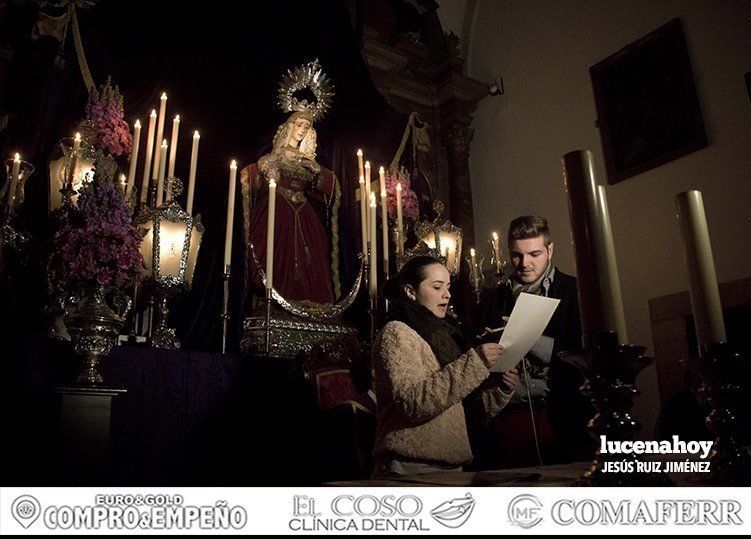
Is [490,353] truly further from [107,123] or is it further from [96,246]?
[107,123]

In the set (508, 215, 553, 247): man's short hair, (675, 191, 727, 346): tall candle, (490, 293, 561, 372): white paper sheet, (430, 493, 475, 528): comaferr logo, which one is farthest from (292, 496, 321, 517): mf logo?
(508, 215, 553, 247): man's short hair

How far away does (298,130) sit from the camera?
4105mm

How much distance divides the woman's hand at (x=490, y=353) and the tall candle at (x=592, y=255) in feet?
2.25

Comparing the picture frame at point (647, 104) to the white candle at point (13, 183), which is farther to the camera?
the picture frame at point (647, 104)

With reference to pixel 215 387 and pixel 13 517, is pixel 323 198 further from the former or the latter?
pixel 13 517

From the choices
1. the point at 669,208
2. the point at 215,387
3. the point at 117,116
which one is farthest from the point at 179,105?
the point at 669,208

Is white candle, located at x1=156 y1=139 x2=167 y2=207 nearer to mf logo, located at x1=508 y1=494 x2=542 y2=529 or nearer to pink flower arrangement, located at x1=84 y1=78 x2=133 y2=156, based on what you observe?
pink flower arrangement, located at x1=84 y1=78 x2=133 y2=156

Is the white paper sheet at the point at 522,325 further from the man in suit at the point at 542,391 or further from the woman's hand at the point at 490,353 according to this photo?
the man in suit at the point at 542,391

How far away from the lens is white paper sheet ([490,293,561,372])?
4.74ft

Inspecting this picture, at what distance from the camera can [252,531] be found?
60 centimetres

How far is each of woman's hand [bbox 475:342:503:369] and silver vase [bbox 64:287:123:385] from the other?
1.25 metres

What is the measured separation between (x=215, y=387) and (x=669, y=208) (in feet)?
12.0

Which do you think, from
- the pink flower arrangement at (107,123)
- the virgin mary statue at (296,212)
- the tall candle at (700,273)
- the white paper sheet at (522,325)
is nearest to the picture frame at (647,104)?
the virgin mary statue at (296,212)

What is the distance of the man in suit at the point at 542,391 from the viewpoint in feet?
6.27
